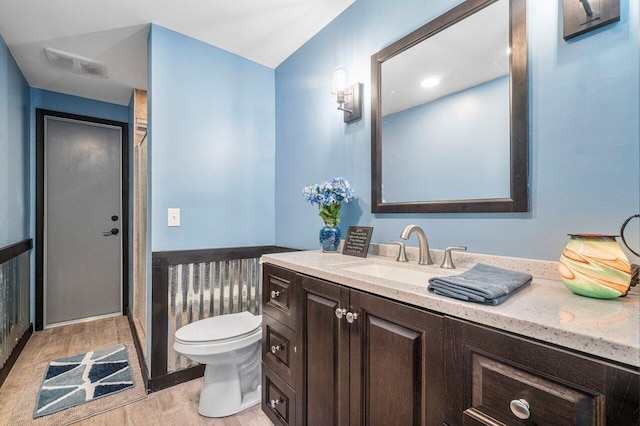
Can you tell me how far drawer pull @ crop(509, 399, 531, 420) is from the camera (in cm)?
60

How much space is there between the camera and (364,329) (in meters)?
1.00

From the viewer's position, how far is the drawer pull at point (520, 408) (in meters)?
0.60

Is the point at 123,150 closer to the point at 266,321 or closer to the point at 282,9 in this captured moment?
the point at 282,9

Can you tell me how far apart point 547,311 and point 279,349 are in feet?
3.82

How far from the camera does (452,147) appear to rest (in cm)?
130

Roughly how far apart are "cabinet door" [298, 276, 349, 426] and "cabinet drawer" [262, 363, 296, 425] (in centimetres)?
10

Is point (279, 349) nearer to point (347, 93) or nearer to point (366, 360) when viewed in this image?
point (366, 360)

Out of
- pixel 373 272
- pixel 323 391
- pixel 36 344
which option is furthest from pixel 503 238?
pixel 36 344

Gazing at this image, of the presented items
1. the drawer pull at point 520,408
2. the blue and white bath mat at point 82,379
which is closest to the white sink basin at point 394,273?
the drawer pull at point 520,408

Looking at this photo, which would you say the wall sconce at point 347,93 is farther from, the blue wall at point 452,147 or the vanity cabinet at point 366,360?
the vanity cabinet at point 366,360

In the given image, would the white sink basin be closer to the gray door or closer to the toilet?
the toilet

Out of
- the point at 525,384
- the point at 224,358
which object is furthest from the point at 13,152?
the point at 525,384

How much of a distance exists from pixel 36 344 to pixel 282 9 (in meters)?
3.40

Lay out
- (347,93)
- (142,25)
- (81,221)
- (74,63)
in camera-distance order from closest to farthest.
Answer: (347,93) → (142,25) → (74,63) → (81,221)
